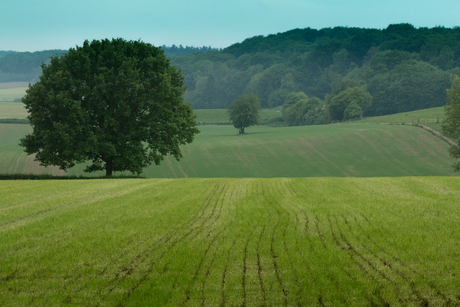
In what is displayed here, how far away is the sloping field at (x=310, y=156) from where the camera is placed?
59.8 meters

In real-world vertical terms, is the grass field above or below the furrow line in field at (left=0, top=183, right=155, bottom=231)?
below

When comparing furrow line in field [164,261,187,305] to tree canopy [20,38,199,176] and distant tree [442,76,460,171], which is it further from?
distant tree [442,76,460,171]

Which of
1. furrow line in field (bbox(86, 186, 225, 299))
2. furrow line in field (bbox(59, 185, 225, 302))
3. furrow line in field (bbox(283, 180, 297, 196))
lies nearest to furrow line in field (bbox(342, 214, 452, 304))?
furrow line in field (bbox(86, 186, 225, 299))

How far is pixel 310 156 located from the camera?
6956 cm

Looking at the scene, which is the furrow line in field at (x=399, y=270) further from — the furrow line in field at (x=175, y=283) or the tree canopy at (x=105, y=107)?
the tree canopy at (x=105, y=107)

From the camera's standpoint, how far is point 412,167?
6134 centimetres

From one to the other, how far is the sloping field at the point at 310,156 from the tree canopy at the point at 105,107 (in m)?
22.1

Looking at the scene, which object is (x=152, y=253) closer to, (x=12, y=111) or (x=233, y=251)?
(x=233, y=251)

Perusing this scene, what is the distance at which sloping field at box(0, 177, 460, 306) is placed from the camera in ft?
25.1

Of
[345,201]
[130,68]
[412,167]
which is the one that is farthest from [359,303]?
[412,167]

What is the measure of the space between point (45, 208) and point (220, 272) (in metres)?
10.2

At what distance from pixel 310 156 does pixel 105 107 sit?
42.8m

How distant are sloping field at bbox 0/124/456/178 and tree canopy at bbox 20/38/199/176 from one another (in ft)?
72.5

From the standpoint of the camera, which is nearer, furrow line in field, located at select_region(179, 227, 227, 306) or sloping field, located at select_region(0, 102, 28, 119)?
furrow line in field, located at select_region(179, 227, 227, 306)
